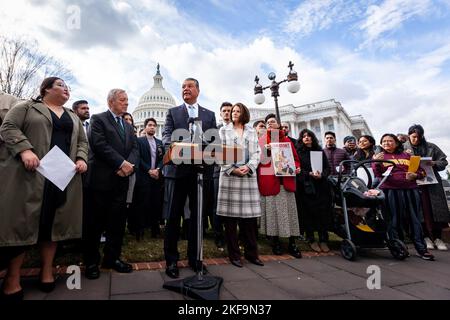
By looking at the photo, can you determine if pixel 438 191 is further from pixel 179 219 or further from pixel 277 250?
A: pixel 179 219

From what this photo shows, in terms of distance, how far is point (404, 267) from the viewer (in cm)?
309

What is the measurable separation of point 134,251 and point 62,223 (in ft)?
4.43

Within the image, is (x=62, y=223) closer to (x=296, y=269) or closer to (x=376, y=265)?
(x=296, y=269)

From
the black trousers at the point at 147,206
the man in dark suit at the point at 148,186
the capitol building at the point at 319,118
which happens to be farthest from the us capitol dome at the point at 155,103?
the black trousers at the point at 147,206

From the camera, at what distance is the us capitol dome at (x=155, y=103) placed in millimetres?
76375

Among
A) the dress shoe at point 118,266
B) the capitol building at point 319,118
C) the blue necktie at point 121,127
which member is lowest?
the dress shoe at point 118,266

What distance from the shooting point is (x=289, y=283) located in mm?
2396

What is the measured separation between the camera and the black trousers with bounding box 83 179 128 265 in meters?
2.67

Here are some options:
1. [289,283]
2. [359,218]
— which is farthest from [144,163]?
[359,218]

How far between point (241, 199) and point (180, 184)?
0.90m

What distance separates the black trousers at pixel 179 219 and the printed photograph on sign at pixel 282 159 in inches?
56.9

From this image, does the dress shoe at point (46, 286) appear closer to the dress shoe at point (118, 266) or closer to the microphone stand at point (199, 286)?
the dress shoe at point (118, 266)

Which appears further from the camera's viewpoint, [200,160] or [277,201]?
[277,201]
